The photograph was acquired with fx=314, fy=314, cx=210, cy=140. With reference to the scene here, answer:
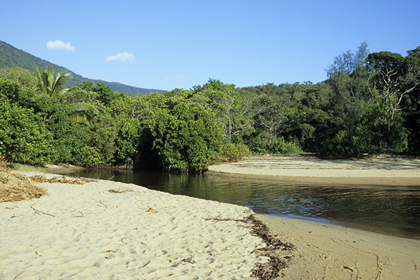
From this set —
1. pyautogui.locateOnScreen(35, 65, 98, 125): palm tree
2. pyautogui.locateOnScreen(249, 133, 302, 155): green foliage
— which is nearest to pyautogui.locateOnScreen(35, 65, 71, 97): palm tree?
pyautogui.locateOnScreen(35, 65, 98, 125): palm tree

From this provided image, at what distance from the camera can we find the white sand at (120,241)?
16.1 ft

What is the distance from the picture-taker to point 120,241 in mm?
6430

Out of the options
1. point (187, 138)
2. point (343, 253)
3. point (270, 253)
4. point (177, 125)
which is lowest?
point (343, 253)

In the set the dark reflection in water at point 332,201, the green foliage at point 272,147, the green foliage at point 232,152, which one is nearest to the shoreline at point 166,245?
the dark reflection in water at point 332,201

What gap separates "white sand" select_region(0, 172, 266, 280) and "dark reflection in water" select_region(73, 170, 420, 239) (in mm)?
3151

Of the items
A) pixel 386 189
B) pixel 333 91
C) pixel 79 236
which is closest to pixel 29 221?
pixel 79 236

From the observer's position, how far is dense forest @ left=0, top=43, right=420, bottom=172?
77.7 feet

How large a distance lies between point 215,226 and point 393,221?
21.0 feet

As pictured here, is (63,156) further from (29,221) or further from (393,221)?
(393,221)

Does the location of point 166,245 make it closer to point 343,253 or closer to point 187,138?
point 343,253

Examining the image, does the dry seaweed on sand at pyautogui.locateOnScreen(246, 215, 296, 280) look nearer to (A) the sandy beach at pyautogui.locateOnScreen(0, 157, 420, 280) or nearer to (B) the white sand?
(A) the sandy beach at pyautogui.locateOnScreen(0, 157, 420, 280)

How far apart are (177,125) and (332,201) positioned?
1540 centimetres

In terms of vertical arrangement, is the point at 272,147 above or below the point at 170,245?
above

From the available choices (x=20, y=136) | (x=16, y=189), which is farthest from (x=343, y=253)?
(x=20, y=136)
